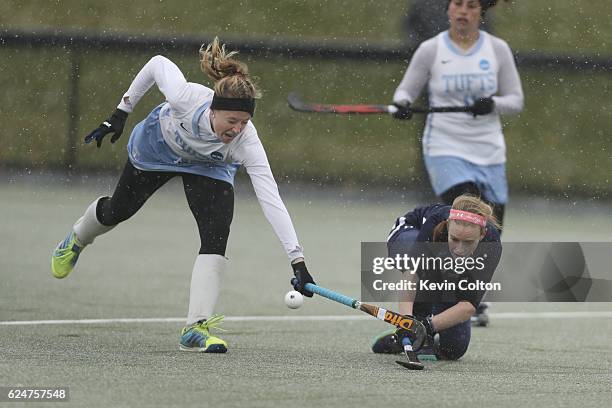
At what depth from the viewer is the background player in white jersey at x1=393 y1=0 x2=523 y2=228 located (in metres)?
7.76

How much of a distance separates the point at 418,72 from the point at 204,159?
6.32 ft

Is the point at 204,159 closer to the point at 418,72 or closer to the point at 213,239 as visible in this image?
the point at 213,239

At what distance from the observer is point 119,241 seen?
11078mm

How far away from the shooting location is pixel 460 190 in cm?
769

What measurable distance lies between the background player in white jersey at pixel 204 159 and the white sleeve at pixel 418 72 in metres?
1.65

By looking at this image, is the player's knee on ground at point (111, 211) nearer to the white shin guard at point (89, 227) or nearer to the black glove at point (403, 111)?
the white shin guard at point (89, 227)

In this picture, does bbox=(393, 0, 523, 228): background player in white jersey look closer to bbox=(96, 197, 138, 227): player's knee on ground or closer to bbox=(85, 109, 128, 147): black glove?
bbox=(96, 197, 138, 227): player's knee on ground

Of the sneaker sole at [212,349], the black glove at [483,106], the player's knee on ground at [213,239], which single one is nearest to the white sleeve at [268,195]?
the player's knee on ground at [213,239]

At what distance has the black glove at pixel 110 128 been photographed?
246 inches

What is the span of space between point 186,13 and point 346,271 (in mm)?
9060

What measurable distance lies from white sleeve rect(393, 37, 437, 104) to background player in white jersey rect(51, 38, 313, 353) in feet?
5.42

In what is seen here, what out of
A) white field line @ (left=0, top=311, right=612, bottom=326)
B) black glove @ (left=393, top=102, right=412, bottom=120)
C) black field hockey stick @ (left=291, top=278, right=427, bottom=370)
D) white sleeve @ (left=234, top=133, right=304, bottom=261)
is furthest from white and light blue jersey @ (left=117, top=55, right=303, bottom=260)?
black glove @ (left=393, top=102, right=412, bottom=120)

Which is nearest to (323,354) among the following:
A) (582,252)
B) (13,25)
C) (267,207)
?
(267,207)

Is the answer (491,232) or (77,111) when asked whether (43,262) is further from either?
(77,111)
